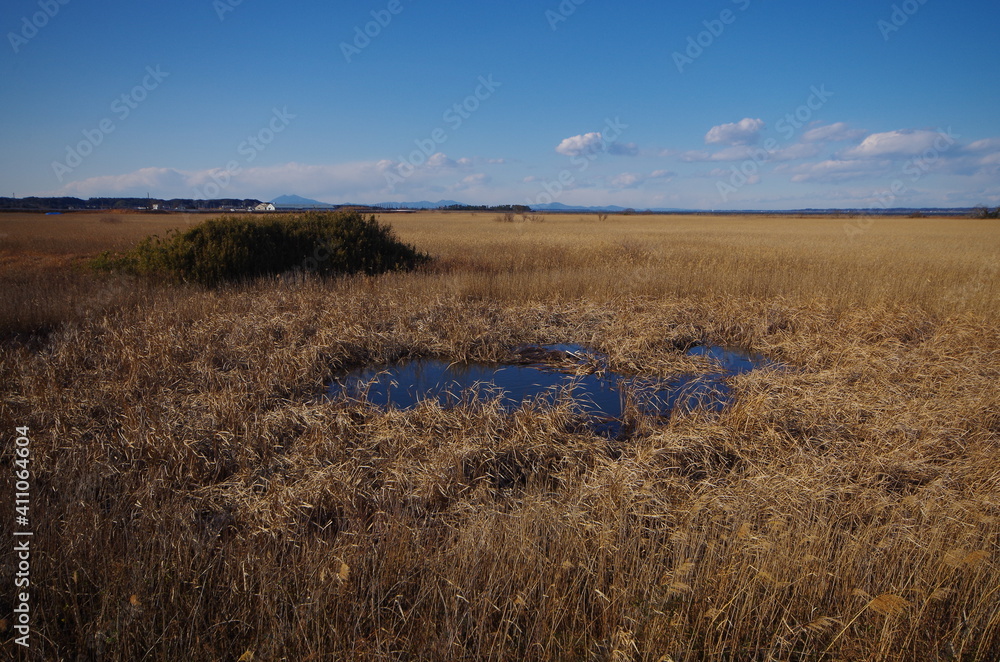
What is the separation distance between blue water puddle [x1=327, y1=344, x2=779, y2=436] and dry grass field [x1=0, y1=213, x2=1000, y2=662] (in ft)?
1.15

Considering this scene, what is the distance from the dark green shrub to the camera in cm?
1305

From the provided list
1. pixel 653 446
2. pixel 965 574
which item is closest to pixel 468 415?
pixel 653 446

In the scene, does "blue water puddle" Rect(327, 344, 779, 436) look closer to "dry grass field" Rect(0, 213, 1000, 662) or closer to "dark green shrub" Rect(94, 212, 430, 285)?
"dry grass field" Rect(0, 213, 1000, 662)

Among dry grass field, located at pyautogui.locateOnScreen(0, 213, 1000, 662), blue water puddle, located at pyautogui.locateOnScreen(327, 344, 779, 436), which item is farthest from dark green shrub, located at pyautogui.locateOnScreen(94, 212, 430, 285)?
blue water puddle, located at pyautogui.locateOnScreen(327, 344, 779, 436)

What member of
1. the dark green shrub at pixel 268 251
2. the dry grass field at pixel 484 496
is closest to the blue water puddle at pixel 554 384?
the dry grass field at pixel 484 496

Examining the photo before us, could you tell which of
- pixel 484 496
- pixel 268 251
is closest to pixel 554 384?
pixel 484 496

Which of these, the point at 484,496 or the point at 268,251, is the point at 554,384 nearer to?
the point at 484,496

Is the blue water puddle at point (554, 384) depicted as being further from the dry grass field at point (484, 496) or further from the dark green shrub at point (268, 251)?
the dark green shrub at point (268, 251)

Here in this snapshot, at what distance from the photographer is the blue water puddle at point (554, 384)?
22.3 feet

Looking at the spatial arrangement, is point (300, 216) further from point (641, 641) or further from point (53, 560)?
point (641, 641)

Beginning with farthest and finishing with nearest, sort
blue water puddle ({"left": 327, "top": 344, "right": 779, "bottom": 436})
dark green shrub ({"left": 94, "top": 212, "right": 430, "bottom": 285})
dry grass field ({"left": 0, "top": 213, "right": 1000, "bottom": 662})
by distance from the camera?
dark green shrub ({"left": 94, "top": 212, "right": 430, "bottom": 285})
blue water puddle ({"left": 327, "top": 344, "right": 779, "bottom": 436})
dry grass field ({"left": 0, "top": 213, "right": 1000, "bottom": 662})

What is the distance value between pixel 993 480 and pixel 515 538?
4272 millimetres

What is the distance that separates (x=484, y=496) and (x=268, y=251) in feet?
40.5

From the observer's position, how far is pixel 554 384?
7.97m
